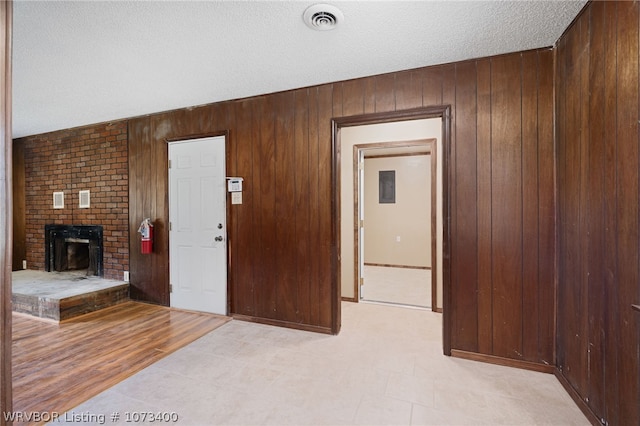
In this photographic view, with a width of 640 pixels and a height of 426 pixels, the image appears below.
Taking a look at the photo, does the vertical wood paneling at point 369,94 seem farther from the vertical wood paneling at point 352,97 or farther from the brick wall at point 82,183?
the brick wall at point 82,183

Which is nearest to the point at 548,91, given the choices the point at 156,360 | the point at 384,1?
the point at 384,1

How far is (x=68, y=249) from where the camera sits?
15.4 feet

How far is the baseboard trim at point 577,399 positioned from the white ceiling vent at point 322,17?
9.23 ft

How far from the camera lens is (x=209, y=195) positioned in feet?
11.5

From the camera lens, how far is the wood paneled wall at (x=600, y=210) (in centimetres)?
139

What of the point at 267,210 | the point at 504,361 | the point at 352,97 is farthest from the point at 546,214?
the point at 267,210

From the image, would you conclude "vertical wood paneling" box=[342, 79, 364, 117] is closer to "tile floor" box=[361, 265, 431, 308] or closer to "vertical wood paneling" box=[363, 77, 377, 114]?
"vertical wood paneling" box=[363, 77, 377, 114]

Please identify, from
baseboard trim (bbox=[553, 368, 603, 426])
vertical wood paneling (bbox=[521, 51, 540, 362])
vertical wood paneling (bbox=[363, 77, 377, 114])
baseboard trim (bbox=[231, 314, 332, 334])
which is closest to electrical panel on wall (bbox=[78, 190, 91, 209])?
baseboard trim (bbox=[231, 314, 332, 334])

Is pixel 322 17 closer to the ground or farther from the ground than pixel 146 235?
farther from the ground

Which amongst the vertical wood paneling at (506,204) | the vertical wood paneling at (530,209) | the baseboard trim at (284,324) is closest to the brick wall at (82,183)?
the baseboard trim at (284,324)

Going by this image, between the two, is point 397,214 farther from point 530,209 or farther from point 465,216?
point 530,209

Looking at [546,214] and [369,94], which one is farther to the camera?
[369,94]

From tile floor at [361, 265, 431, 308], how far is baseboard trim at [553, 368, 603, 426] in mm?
1686

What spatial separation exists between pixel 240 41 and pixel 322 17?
658mm
